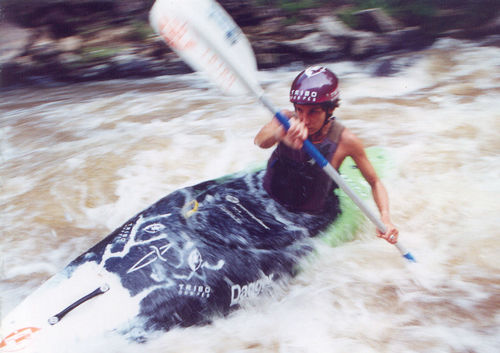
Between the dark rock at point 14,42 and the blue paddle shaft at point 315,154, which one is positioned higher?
the dark rock at point 14,42

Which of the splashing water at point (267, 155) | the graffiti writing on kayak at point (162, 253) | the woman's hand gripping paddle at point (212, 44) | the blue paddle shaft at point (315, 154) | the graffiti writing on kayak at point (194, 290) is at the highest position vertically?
the woman's hand gripping paddle at point (212, 44)

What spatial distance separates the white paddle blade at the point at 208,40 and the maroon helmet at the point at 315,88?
0.18 metres

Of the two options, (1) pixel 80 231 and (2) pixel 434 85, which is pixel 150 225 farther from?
(2) pixel 434 85

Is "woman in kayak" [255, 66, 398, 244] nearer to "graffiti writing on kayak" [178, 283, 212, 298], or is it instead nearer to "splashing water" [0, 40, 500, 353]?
"splashing water" [0, 40, 500, 353]

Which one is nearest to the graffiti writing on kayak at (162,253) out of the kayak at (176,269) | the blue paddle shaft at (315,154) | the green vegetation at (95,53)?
the kayak at (176,269)

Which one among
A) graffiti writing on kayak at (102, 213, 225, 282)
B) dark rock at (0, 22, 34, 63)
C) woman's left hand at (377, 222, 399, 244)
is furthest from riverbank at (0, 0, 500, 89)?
graffiti writing on kayak at (102, 213, 225, 282)

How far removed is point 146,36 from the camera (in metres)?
6.56

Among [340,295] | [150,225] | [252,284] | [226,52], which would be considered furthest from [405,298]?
[226,52]

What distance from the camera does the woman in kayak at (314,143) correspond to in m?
1.95

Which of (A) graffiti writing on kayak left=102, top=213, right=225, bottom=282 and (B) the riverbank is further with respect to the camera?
(B) the riverbank

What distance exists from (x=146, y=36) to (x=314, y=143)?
5.13m

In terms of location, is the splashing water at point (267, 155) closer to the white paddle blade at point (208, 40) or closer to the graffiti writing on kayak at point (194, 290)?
the graffiti writing on kayak at point (194, 290)

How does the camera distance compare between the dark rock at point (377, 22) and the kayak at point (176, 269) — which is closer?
the kayak at point (176, 269)

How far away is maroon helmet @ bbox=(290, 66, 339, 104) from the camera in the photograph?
1.94 meters
